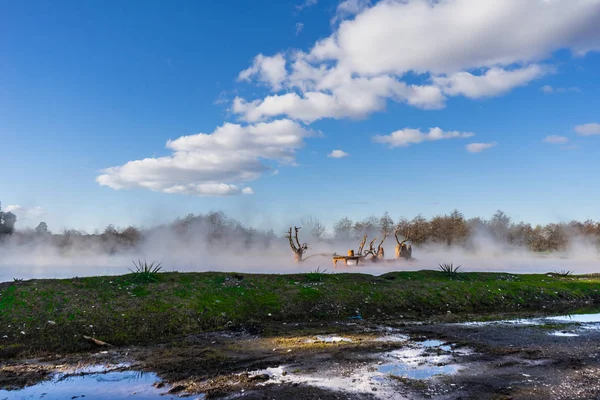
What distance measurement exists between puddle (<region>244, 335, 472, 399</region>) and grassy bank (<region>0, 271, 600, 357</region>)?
6182mm

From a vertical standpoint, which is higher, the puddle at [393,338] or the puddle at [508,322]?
the puddle at [393,338]

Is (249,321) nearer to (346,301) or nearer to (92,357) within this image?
(346,301)

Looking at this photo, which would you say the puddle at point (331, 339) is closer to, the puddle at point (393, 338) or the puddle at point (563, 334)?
the puddle at point (393, 338)

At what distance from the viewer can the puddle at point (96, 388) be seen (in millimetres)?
8648

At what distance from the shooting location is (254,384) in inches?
355

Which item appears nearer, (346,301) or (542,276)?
(346,301)

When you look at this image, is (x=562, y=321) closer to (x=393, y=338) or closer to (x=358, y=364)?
(x=393, y=338)

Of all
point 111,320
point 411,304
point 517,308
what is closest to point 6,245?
point 111,320

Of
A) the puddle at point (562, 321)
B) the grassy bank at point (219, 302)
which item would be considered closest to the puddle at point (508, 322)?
the puddle at point (562, 321)

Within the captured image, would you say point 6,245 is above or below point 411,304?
above

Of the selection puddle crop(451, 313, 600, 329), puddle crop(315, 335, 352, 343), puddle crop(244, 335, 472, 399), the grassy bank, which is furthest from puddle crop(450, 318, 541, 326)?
puddle crop(315, 335, 352, 343)

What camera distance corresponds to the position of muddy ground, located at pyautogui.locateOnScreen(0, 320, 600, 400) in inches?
343

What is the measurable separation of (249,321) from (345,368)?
23.9ft

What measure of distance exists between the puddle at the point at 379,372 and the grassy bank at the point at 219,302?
6182 millimetres
